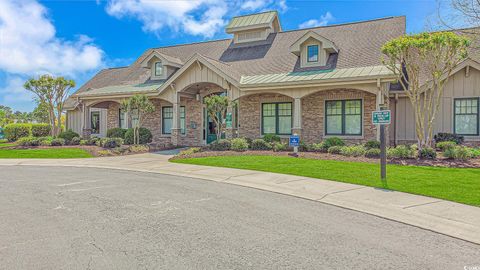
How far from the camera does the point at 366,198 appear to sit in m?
7.16

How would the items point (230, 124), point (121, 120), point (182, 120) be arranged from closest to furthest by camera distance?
point (230, 124), point (182, 120), point (121, 120)

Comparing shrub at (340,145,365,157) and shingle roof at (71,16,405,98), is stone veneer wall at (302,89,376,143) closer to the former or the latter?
shingle roof at (71,16,405,98)

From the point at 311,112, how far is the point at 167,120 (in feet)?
30.9

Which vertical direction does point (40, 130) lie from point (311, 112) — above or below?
below

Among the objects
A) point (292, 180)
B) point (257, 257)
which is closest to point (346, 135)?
point (292, 180)

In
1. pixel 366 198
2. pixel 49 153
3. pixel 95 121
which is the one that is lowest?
pixel 366 198

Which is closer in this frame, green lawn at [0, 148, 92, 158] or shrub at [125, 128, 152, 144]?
green lawn at [0, 148, 92, 158]

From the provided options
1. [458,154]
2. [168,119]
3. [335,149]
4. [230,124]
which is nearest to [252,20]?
[168,119]

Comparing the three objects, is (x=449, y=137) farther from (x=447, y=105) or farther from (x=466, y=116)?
(x=447, y=105)

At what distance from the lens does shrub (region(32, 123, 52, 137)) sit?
93.5 ft

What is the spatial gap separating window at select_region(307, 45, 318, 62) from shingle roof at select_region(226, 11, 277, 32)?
19.5 ft

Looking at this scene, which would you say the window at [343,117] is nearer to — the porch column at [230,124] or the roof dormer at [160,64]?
the porch column at [230,124]

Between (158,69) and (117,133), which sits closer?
(117,133)

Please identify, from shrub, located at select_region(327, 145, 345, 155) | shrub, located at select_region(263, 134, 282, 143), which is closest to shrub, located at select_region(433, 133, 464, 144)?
shrub, located at select_region(327, 145, 345, 155)
